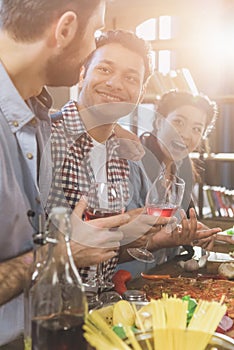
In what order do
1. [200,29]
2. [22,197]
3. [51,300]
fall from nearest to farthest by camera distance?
[51,300] < [22,197] < [200,29]

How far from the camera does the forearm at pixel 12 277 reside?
101 cm

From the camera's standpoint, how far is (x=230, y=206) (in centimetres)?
529

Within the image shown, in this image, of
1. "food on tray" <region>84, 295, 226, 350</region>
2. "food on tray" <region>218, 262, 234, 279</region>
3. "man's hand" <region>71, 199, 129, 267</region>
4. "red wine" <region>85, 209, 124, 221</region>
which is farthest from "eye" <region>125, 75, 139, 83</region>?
"food on tray" <region>84, 295, 226, 350</region>

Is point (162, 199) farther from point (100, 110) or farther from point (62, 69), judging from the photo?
point (62, 69)

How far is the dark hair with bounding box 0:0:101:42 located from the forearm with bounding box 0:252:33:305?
487 mm

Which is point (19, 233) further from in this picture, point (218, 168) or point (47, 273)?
point (218, 168)

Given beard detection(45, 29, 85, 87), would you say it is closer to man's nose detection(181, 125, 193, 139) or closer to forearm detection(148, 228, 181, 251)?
forearm detection(148, 228, 181, 251)

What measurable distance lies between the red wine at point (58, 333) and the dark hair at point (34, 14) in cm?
65

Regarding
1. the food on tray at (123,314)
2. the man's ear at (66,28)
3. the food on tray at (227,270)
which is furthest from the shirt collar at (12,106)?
the food on tray at (227,270)

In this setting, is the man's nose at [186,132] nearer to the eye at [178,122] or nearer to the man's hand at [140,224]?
the eye at [178,122]

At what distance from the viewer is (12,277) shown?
3.34ft

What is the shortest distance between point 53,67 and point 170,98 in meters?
1.93

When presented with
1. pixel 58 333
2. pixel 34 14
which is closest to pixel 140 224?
pixel 34 14

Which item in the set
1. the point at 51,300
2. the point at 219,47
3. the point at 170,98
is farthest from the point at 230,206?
the point at 51,300
